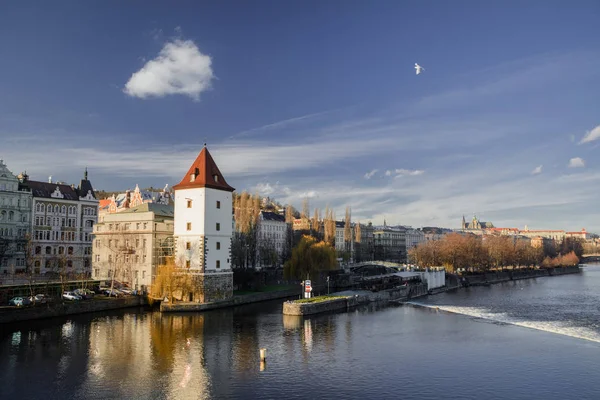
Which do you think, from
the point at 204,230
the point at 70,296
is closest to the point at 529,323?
the point at 204,230

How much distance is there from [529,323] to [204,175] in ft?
121

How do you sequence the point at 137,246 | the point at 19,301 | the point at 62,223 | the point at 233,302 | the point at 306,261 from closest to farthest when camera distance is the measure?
the point at 19,301
the point at 233,302
the point at 137,246
the point at 306,261
the point at 62,223

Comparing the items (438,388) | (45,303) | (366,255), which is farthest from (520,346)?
(366,255)

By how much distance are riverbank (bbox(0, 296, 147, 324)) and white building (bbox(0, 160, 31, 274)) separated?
26.2 meters

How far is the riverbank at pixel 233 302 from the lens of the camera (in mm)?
51406

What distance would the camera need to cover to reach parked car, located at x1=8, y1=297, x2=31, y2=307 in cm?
4453

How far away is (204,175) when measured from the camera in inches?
2190

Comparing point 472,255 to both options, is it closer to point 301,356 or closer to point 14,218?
point 301,356

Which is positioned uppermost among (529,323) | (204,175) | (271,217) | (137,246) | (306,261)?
(271,217)

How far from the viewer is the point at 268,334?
1556 inches

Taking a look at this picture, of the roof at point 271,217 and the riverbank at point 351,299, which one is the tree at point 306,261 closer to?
the riverbank at point 351,299

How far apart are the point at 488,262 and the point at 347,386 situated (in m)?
103

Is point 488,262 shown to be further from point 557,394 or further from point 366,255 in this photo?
point 557,394

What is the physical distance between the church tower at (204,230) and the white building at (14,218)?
100ft
